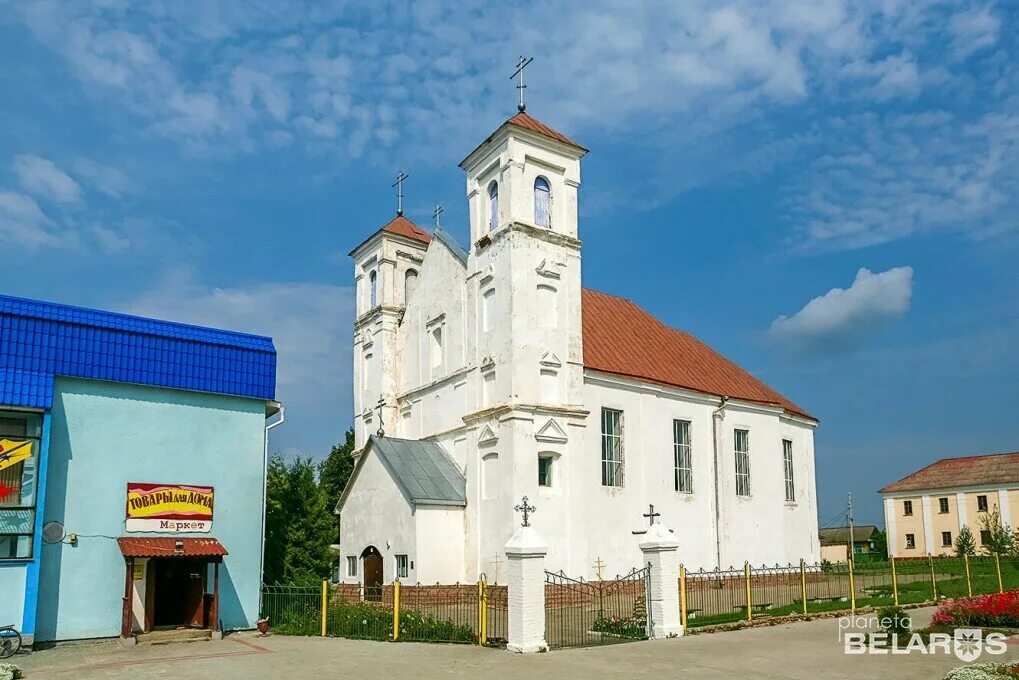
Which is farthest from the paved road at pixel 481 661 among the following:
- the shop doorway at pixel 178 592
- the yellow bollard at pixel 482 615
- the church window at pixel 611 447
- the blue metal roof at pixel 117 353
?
the church window at pixel 611 447

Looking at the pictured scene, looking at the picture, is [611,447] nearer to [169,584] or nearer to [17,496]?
[169,584]

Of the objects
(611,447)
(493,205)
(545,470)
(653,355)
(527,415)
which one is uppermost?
(493,205)

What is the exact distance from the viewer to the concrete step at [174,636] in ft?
62.9

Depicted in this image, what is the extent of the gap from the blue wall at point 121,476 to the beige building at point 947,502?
146 ft

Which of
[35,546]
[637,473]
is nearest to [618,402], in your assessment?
[637,473]

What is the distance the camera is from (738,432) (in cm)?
3300

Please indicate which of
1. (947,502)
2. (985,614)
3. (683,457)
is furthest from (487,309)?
(947,502)

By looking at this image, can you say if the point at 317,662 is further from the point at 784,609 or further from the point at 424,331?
the point at 424,331

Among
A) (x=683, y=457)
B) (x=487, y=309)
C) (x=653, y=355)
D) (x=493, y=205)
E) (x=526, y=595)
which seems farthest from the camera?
(x=653, y=355)

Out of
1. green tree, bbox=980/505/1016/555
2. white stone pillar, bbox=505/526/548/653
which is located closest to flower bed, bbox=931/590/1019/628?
white stone pillar, bbox=505/526/548/653

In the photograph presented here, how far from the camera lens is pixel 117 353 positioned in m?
20.6

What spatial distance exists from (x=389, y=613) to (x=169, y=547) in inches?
209

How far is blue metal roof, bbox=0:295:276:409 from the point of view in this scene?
19.0m

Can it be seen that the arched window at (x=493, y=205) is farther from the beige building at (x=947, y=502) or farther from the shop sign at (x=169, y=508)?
the beige building at (x=947, y=502)
